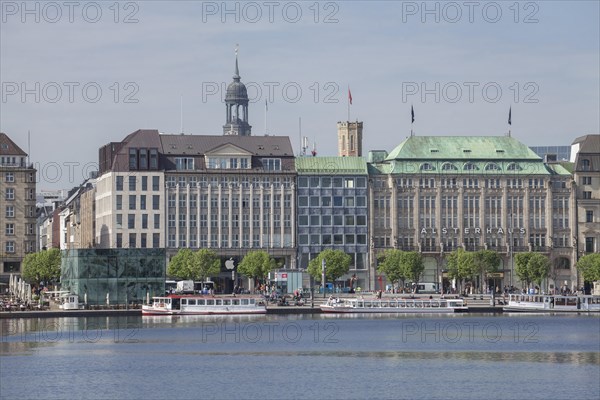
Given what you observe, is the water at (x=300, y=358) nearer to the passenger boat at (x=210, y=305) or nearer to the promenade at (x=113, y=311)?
the promenade at (x=113, y=311)

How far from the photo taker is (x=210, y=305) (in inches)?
7672

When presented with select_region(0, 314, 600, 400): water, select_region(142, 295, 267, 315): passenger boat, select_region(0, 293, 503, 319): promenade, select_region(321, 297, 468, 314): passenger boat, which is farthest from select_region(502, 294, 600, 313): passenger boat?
select_region(142, 295, 267, 315): passenger boat

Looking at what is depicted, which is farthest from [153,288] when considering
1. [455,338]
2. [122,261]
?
[455,338]

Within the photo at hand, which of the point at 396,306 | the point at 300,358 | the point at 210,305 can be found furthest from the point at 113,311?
the point at 300,358

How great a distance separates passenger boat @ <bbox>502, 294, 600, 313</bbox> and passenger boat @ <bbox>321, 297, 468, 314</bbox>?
618cm

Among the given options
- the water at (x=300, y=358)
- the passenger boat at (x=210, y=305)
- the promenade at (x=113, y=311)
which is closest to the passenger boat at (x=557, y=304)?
the promenade at (x=113, y=311)

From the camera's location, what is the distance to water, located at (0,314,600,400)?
113500mm

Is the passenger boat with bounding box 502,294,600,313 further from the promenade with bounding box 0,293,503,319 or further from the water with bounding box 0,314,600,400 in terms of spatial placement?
the water with bounding box 0,314,600,400

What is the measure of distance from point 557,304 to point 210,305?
38682 millimetres

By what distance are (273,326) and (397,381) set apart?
56.4 m

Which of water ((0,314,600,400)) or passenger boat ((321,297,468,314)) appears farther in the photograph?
passenger boat ((321,297,468,314))

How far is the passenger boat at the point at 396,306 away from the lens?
195500mm

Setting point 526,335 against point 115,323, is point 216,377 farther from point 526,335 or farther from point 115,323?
point 115,323

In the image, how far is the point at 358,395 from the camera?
11050 cm
